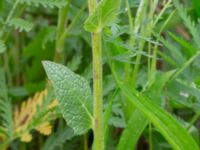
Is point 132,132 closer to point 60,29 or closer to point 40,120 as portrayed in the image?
point 40,120

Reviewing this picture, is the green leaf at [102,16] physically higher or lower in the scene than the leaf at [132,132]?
higher

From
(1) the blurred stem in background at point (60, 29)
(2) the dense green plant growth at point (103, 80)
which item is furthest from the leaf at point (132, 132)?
(1) the blurred stem in background at point (60, 29)

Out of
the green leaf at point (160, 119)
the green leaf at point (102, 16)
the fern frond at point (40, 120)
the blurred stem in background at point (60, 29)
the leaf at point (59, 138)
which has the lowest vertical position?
the leaf at point (59, 138)

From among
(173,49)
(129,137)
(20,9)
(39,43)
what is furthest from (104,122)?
(39,43)

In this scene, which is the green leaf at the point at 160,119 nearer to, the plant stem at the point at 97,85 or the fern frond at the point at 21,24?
the plant stem at the point at 97,85

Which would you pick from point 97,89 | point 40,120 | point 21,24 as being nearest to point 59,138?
point 40,120

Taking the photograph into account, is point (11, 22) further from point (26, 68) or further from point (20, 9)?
point (26, 68)
